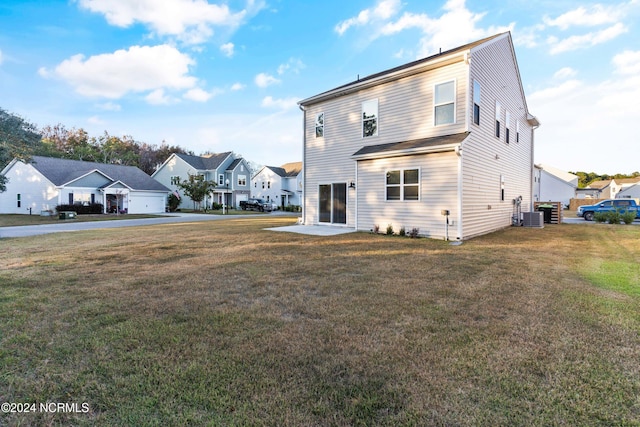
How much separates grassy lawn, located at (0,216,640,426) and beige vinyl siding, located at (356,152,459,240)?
4055 mm

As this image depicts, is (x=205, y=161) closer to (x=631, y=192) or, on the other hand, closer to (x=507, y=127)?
(x=507, y=127)

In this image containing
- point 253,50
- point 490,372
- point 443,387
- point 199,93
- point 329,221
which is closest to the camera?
point 443,387

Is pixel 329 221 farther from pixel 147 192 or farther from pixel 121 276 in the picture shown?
pixel 147 192

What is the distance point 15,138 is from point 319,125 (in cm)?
1420

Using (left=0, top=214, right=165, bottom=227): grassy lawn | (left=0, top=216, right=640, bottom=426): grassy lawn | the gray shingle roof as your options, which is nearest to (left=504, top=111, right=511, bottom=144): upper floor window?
the gray shingle roof

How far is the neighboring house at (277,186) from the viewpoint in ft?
147

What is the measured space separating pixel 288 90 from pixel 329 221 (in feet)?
35.0

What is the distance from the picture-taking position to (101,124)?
139 feet

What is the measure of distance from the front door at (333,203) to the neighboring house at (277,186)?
98.7ft

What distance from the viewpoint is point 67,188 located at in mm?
26344

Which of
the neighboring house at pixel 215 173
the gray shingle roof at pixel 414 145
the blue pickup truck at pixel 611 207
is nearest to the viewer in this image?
the gray shingle roof at pixel 414 145

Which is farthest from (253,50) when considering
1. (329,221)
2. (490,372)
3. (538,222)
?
(490,372)

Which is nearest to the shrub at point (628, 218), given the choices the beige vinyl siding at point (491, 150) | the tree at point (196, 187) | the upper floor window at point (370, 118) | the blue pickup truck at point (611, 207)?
the blue pickup truck at point (611, 207)

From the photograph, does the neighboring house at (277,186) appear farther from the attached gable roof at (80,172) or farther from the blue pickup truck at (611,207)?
the blue pickup truck at (611,207)
